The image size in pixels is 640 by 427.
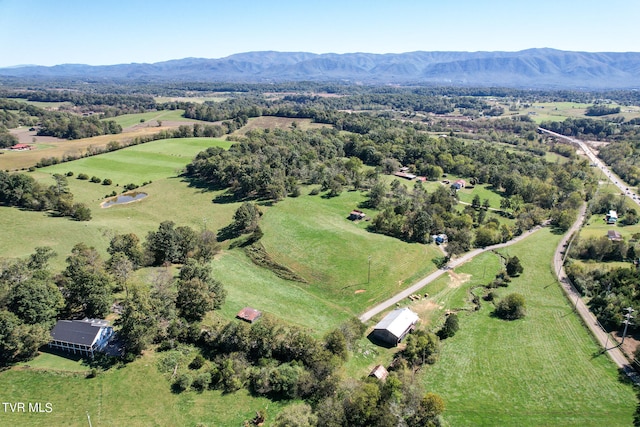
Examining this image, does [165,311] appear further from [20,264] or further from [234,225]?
[234,225]

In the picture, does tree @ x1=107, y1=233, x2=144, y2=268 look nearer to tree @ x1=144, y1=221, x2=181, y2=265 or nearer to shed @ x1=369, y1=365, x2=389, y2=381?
tree @ x1=144, y1=221, x2=181, y2=265

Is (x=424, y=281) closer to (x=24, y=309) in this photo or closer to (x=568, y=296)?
(x=568, y=296)

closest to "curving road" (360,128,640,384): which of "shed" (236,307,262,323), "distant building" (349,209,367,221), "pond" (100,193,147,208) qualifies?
"shed" (236,307,262,323)

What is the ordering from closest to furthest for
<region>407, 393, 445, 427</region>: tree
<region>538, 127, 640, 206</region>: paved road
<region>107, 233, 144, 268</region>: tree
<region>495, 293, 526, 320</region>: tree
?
<region>407, 393, 445, 427</region>: tree < <region>495, 293, 526, 320</region>: tree < <region>107, 233, 144, 268</region>: tree < <region>538, 127, 640, 206</region>: paved road

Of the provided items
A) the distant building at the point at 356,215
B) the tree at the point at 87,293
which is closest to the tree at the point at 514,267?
the distant building at the point at 356,215

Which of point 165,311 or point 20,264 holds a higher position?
point 20,264

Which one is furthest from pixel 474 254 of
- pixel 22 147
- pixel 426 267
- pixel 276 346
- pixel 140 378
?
pixel 22 147
